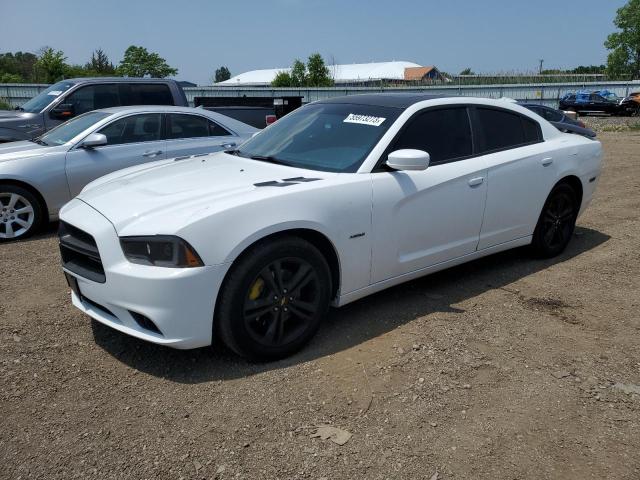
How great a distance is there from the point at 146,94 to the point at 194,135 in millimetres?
2565

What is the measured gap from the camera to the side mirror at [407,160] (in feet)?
11.6

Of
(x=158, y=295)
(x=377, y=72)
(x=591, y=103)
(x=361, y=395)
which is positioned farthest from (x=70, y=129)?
(x=377, y=72)

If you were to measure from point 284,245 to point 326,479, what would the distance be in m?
1.31

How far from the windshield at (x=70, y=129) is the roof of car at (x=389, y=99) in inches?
143

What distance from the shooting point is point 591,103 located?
99.2 feet

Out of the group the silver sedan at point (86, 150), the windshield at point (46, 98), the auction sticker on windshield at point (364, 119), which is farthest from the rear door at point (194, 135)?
the auction sticker on windshield at point (364, 119)

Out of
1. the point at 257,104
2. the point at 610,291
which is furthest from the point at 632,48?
the point at 610,291

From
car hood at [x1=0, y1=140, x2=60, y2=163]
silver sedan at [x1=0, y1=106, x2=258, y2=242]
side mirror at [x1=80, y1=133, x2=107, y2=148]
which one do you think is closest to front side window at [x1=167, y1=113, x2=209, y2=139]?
silver sedan at [x1=0, y1=106, x2=258, y2=242]

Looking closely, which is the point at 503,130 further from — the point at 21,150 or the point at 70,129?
the point at 21,150

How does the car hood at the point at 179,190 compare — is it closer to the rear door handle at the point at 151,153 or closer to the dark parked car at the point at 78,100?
the rear door handle at the point at 151,153

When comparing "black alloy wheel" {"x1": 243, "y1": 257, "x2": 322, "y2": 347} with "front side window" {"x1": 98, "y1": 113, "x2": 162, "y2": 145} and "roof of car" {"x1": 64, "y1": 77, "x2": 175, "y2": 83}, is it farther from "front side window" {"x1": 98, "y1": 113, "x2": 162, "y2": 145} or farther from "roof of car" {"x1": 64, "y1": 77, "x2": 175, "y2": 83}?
"roof of car" {"x1": 64, "y1": 77, "x2": 175, "y2": 83}

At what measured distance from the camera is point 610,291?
4.47 metres

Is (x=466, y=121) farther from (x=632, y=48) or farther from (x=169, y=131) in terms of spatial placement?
(x=632, y=48)

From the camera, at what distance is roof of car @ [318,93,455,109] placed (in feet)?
13.6
